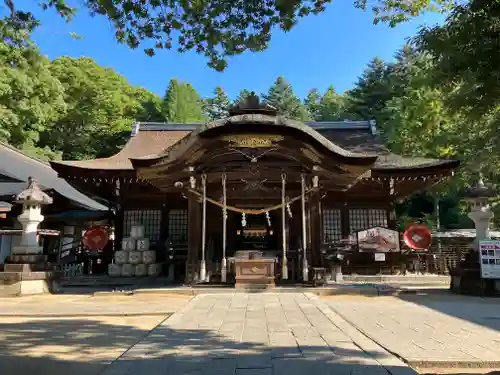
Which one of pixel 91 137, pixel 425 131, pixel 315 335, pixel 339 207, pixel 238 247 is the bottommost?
pixel 315 335

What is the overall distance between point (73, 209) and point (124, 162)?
6.16 meters


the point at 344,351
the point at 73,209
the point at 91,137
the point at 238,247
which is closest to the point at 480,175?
the point at 238,247

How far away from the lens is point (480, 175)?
11484mm

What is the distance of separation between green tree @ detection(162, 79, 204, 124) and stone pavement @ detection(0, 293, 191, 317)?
106 feet

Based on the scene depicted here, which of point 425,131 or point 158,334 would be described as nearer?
point 158,334

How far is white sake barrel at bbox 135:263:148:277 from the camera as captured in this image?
13.4 metres

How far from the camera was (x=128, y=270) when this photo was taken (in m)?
13.4

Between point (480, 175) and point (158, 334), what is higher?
point (480, 175)

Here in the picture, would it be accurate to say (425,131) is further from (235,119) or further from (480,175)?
(235,119)

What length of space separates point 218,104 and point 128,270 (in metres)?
49.1

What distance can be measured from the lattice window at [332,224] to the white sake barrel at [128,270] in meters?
7.40

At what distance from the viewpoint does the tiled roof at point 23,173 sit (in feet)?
53.9

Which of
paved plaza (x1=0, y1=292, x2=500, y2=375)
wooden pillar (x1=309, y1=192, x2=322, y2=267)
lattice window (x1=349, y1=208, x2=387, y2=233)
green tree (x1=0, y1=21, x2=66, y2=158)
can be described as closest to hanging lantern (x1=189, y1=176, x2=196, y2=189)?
wooden pillar (x1=309, y1=192, x2=322, y2=267)

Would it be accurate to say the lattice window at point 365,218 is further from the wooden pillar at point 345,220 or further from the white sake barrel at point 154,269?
the white sake barrel at point 154,269
